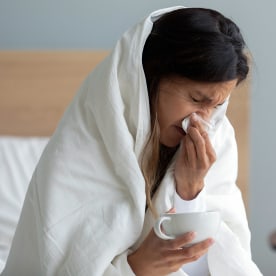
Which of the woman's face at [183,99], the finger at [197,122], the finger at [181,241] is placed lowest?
the finger at [181,241]

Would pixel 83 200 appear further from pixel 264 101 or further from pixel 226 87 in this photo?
pixel 264 101

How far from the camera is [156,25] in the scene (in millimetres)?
1234

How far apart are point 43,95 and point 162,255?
1136mm

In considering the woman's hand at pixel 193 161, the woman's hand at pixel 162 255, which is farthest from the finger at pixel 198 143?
the woman's hand at pixel 162 255

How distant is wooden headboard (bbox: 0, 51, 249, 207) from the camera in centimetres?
214

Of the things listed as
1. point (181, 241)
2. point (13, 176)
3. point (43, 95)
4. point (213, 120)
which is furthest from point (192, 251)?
point (43, 95)

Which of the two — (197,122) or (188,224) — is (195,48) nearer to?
(197,122)

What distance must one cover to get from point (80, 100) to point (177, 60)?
200mm

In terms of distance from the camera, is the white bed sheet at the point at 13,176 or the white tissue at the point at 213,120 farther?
the white bed sheet at the point at 13,176

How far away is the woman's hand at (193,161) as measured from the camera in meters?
1.20

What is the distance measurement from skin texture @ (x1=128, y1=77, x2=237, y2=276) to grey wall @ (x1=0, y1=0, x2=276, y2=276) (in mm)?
966

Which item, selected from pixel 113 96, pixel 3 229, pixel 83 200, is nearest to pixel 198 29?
pixel 113 96

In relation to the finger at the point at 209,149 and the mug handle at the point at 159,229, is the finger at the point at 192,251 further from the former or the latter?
the finger at the point at 209,149

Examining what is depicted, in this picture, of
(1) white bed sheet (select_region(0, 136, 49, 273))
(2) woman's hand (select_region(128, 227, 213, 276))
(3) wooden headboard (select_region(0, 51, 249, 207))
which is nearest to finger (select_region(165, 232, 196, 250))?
(2) woman's hand (select_region(128, 227, 213, 276))
